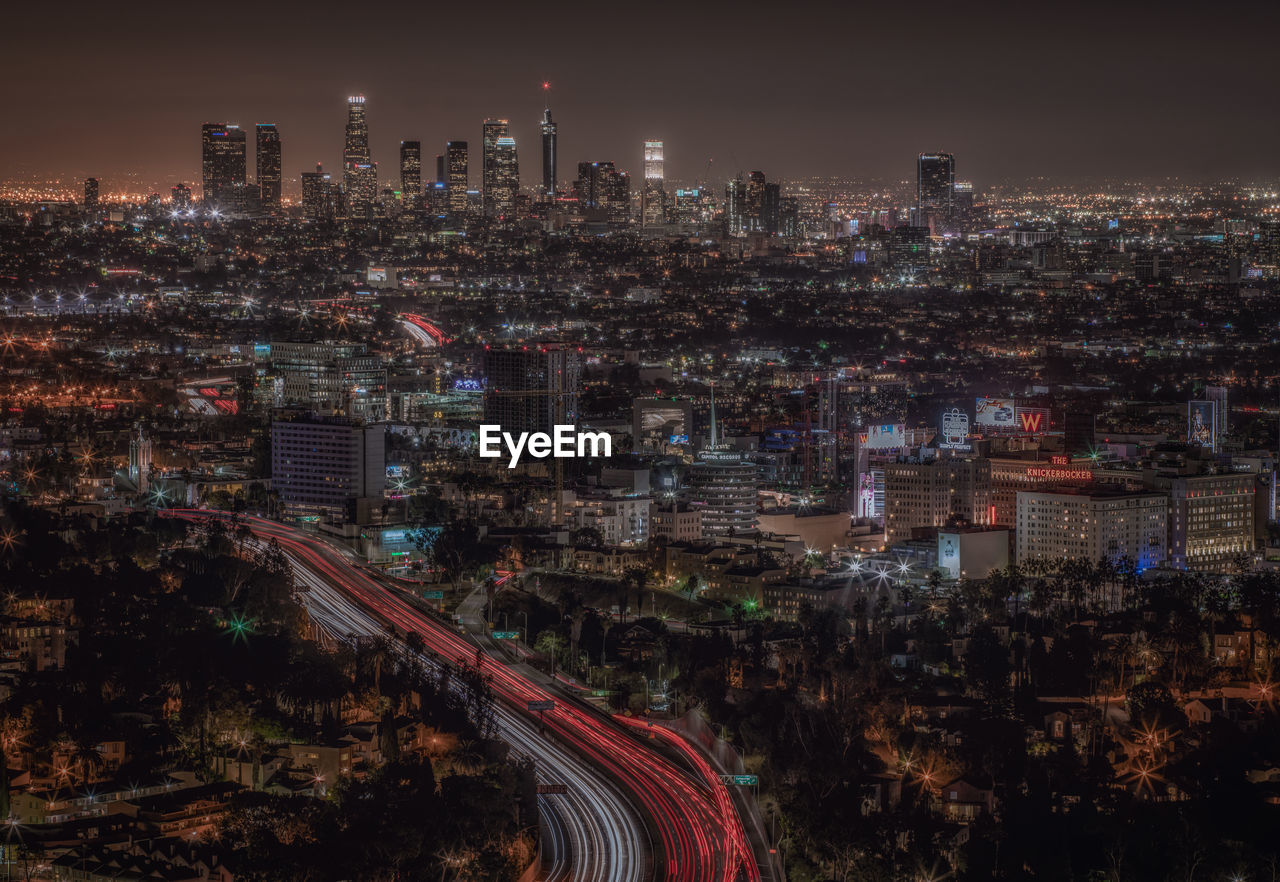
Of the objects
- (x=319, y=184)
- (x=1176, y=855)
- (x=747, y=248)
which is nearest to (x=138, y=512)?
(x=1176, y=855)

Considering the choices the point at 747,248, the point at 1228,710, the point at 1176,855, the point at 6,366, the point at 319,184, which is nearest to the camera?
the point at 1176,855

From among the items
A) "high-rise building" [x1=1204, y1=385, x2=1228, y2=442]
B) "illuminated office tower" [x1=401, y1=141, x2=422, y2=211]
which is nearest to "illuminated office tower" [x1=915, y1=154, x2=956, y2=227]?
"illuminated office tower" [x1=401, y1=141, x2=422, y2=211]

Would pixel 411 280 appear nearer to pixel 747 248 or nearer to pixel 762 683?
pixel 747 248

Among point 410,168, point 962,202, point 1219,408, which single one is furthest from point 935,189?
point 1219,408

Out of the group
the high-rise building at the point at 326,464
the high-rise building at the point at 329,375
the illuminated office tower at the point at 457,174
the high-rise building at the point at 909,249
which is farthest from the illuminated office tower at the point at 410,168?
the high-rise building at the point at 326,464

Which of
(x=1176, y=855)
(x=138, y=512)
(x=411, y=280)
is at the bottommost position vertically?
(x=1176, y=855)

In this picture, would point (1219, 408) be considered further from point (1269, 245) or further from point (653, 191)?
point (653, 191)

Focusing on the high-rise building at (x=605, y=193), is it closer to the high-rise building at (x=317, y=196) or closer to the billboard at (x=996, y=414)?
the high-rise building at (x=317, y=196)
